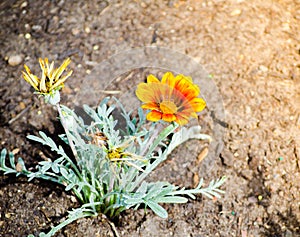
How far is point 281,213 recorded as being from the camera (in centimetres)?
149

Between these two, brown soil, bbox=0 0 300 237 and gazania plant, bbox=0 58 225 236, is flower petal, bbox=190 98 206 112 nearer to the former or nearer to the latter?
gazania plant, bbox=0 58 225 236

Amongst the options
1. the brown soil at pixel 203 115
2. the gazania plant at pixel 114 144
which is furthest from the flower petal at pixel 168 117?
the brown soil at pixel 203 115

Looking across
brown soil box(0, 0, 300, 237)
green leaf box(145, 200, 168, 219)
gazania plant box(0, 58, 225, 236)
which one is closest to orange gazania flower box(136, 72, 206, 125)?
gazania plant box(0, 58, 225, 236)

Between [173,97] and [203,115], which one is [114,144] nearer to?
[173,97]

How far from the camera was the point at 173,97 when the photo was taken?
1.13 metres

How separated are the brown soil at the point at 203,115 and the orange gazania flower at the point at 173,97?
0.49m

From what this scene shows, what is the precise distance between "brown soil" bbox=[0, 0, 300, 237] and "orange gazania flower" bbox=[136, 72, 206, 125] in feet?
1.61

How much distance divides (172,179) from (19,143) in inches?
22.2

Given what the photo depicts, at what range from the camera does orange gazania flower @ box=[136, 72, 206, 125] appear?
1.08 meters

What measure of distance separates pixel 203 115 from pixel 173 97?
565 millimetres

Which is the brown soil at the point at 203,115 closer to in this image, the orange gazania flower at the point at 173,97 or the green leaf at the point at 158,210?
the green leaf at the point at 158,210

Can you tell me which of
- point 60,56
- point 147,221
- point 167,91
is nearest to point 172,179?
point 147,221

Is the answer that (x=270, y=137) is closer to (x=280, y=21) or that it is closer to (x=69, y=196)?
(x=280, y=21)

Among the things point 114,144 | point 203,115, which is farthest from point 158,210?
point 203,115
